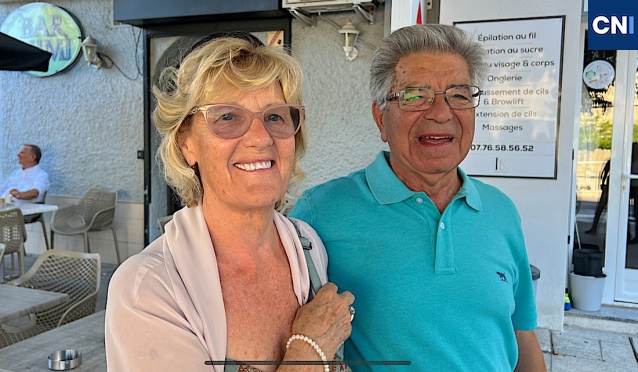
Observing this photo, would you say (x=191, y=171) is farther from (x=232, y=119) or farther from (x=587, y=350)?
(x=587, y=350)

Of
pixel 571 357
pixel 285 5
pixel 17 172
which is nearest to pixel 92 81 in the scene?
pixel 17 172

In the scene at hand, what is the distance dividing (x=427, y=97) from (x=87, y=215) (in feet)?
21.3

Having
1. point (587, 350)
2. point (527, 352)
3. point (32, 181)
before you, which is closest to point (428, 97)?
point (527, 352)

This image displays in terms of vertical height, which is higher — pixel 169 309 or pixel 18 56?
pixel 18 56

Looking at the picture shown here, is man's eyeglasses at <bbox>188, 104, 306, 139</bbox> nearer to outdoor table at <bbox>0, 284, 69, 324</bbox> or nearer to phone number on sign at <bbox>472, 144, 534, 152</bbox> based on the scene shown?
outdoor table at <bbox>0, 284, 69, 324</bbox>

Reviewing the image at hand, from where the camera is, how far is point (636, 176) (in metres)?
4.82

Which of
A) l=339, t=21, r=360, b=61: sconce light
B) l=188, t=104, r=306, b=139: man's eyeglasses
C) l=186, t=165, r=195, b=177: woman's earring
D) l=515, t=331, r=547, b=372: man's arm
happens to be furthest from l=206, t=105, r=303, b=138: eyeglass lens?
l=339, t=21, r=360, b=61: sconce light

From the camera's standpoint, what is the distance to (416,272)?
1.50 metres

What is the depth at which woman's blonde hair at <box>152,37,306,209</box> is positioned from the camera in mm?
1199

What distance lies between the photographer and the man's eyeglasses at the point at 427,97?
5.24ft

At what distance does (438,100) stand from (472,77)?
0.17 m

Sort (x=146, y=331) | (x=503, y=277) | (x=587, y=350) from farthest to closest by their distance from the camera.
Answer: (x=587, y=350) < (x=503, y=277) < (x=146, y=331)

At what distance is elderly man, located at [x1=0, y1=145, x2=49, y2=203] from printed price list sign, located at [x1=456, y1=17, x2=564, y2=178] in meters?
5.53

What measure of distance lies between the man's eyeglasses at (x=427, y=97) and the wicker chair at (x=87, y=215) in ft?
19.4
